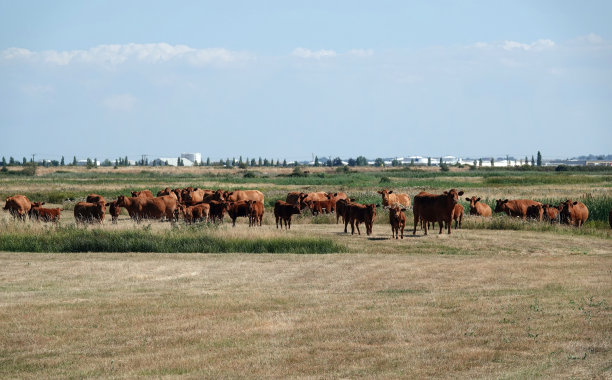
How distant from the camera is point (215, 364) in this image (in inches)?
483

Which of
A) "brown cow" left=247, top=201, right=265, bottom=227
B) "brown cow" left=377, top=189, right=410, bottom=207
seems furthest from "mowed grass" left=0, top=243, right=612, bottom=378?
"brown cow" left=377, top=189, right=410, bottom=207

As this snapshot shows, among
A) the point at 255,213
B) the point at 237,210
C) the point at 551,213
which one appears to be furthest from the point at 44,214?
the point at 551,213

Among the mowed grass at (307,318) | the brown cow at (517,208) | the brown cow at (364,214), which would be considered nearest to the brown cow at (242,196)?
the brown cow at (364,214)

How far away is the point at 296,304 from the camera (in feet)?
56.7

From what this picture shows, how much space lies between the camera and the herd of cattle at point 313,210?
108 feet

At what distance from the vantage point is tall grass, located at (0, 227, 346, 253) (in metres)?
28.5

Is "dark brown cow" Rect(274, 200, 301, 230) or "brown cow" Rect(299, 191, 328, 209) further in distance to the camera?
"brown cow" Rect(299, 191, 328, 209)

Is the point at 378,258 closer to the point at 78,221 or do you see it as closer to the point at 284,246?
the point at 284,246

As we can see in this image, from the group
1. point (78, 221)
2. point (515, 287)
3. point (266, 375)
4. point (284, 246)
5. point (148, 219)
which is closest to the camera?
point (266, 375)

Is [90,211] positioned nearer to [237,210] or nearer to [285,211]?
[237,210]

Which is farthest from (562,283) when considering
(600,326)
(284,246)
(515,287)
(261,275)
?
(284,246)

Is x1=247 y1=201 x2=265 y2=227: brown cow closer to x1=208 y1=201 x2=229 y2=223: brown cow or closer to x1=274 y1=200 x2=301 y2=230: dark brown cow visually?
x1=274 y1=200 x2=301 y2=230: dark brown cow

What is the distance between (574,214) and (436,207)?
9651 mm

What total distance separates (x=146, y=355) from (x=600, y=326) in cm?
831
